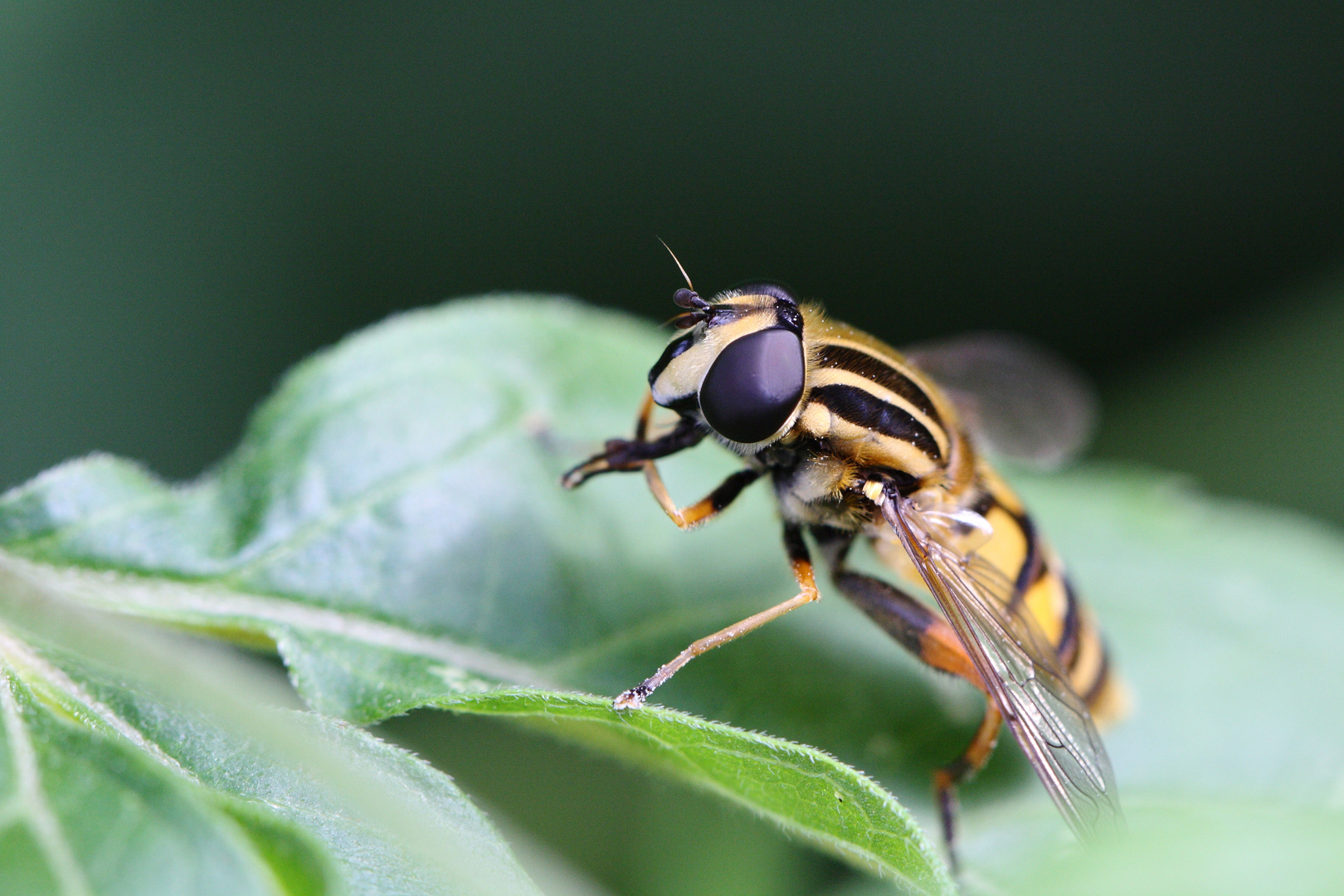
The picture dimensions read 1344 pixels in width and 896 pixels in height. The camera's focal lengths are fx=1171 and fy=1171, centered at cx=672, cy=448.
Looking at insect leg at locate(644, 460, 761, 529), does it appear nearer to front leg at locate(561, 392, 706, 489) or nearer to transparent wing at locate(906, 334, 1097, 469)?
front leg at locate(561, 392, 706, 489)

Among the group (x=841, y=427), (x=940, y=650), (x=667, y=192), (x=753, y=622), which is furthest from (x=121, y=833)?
(x=667, y=192)

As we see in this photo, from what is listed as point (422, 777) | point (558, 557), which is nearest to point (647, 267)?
point (558, 557)

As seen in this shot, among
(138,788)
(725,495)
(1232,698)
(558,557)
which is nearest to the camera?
(138,788)

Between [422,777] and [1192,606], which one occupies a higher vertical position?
[1192,606]

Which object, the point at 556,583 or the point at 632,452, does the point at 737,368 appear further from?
the point at 556,583

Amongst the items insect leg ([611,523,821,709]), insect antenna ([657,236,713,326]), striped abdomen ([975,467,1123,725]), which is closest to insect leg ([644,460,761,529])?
insect leg ([611,523,821,709])

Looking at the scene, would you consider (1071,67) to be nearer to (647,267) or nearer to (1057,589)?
(647,267)

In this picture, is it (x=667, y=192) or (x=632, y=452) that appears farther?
(x=667, y=192)
